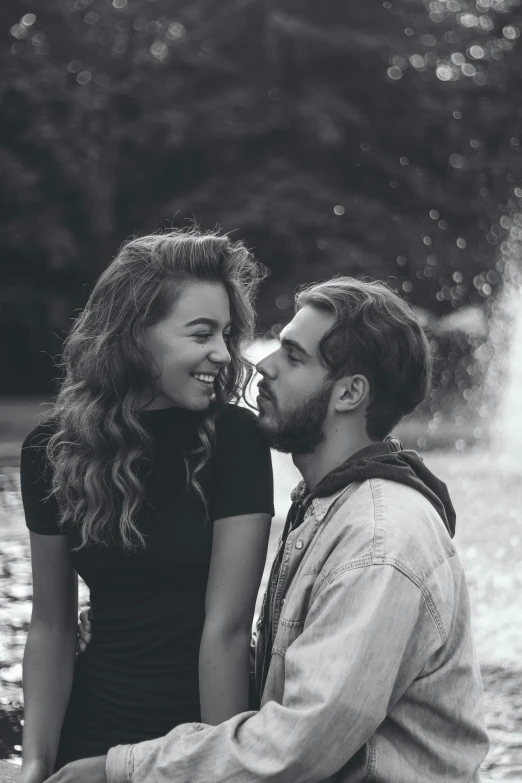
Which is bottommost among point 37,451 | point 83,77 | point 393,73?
point 37,451

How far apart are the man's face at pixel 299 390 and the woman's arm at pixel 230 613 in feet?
0.63

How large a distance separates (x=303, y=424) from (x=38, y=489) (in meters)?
0.70

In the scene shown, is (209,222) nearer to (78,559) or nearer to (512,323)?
(512,323)

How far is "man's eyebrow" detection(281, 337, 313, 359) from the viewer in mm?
2283

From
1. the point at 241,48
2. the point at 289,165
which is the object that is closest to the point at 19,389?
the point at 289,165

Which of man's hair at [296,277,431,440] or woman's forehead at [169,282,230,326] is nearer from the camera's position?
man's hair at [296,277,431,440]

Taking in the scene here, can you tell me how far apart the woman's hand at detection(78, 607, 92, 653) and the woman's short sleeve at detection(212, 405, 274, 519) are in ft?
1.40

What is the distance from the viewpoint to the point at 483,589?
19.7ft

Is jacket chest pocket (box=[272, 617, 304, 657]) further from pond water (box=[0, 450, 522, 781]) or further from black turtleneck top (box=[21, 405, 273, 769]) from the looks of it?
pond water (box=[0, 450, 522, 781])

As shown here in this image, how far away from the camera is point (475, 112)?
2409cm

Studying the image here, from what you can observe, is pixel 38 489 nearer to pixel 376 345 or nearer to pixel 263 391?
Result: pixel 263 391

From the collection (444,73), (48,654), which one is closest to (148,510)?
(48,654)

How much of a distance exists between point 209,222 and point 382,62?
5903mm

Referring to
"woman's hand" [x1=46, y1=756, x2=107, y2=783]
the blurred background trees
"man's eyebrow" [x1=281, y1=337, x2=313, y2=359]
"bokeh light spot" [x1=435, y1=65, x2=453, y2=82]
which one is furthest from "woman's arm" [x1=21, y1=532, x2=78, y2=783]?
"bokeh light spot" [x1=435, y1=65, x2=453, y2=82]
